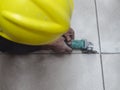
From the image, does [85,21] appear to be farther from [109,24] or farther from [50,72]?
[50,72]

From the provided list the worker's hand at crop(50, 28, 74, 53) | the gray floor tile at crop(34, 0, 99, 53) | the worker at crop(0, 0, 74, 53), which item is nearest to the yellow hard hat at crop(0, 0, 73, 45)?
the worker at crop(0, 0, 74, 53)

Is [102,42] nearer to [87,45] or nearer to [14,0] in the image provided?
[87,45]

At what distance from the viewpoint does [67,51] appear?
3.38 feet

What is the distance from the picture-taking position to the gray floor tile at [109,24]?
107 cm

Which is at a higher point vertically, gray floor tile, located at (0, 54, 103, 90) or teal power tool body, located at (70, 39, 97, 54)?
teal power tool body, located at (70, 39, 97, 54)

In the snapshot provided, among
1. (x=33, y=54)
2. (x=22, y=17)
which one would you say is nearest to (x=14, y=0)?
(x=22, y=17)

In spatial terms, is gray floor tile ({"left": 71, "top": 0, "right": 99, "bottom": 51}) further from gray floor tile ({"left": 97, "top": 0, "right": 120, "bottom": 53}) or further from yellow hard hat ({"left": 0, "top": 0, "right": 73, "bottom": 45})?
yellow hard hat ({"left": 0, "top": 0, "right": 73, "bottom": 45})

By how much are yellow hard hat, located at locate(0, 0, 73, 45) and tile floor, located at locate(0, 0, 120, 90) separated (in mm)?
374

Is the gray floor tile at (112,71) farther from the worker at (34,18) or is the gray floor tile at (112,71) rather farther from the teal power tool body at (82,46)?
the worker at (34,18)

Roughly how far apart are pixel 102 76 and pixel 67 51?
0.18 metres

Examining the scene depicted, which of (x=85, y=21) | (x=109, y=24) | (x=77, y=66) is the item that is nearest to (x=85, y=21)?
(x=85, y=21)

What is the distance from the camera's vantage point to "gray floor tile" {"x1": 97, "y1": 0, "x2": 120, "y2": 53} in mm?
1074

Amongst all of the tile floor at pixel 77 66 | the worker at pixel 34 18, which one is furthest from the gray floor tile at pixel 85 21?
the worker at pixel 34 18

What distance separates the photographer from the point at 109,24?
3.62 ft
